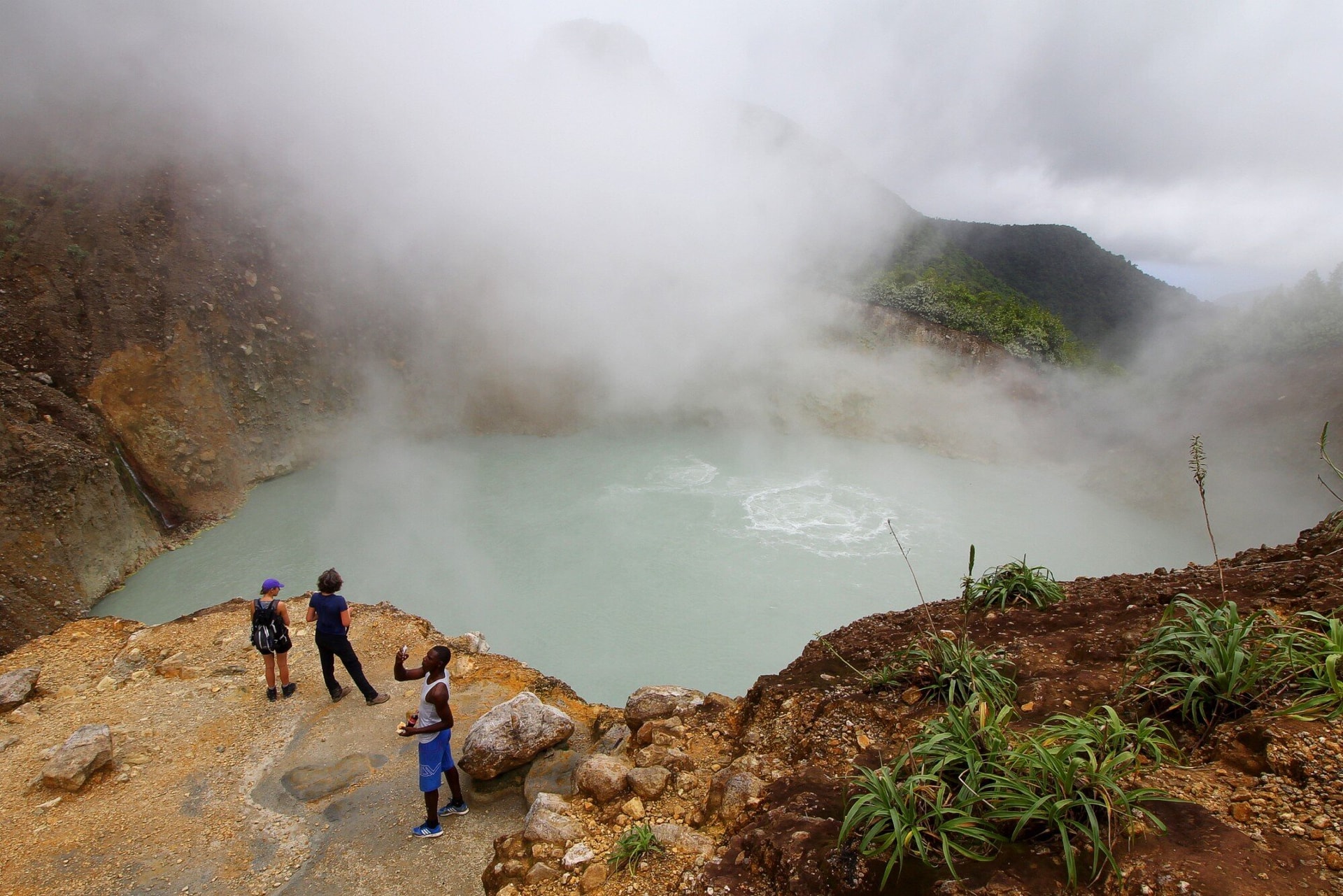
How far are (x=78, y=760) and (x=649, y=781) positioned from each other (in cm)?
463

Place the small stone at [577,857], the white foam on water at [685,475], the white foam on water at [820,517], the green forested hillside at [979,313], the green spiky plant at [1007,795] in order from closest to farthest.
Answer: the green spiky plant at [1007,795] < the small stone at [577,857] < the white foam on water at [820,517] < the white foam on water at [685,475] < the green forested hillside at [979,313]

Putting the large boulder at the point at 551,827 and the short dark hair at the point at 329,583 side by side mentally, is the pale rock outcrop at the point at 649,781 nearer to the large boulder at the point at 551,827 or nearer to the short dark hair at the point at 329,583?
the large boulder at the point at 551,827

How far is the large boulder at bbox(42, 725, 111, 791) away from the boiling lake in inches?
89.9

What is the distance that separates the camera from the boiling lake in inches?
392

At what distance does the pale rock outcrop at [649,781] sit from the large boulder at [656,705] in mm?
860

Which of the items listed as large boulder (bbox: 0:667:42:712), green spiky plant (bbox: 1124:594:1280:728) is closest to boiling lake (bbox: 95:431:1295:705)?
large boulder (bbox: 0:667:42:712)

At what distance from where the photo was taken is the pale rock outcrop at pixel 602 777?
12.8 ft

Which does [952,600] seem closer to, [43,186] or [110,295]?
[110,295]

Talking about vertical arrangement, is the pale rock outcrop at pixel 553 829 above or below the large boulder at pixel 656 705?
below

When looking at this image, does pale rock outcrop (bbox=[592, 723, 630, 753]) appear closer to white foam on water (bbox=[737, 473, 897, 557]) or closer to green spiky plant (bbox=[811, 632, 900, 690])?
green spiky plant (bbox=[811, 632, 900, 690])

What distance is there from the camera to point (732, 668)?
29.7 ft

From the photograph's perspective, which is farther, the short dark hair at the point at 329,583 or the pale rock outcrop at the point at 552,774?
the short dark hair at the point at 329,583

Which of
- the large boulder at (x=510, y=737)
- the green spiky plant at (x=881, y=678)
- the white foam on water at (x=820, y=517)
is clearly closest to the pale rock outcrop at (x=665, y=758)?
the large boulder at (x=510, y=737)

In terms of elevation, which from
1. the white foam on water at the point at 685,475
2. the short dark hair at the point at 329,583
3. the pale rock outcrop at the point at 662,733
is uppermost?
the white foam on water at the point at 685,475
